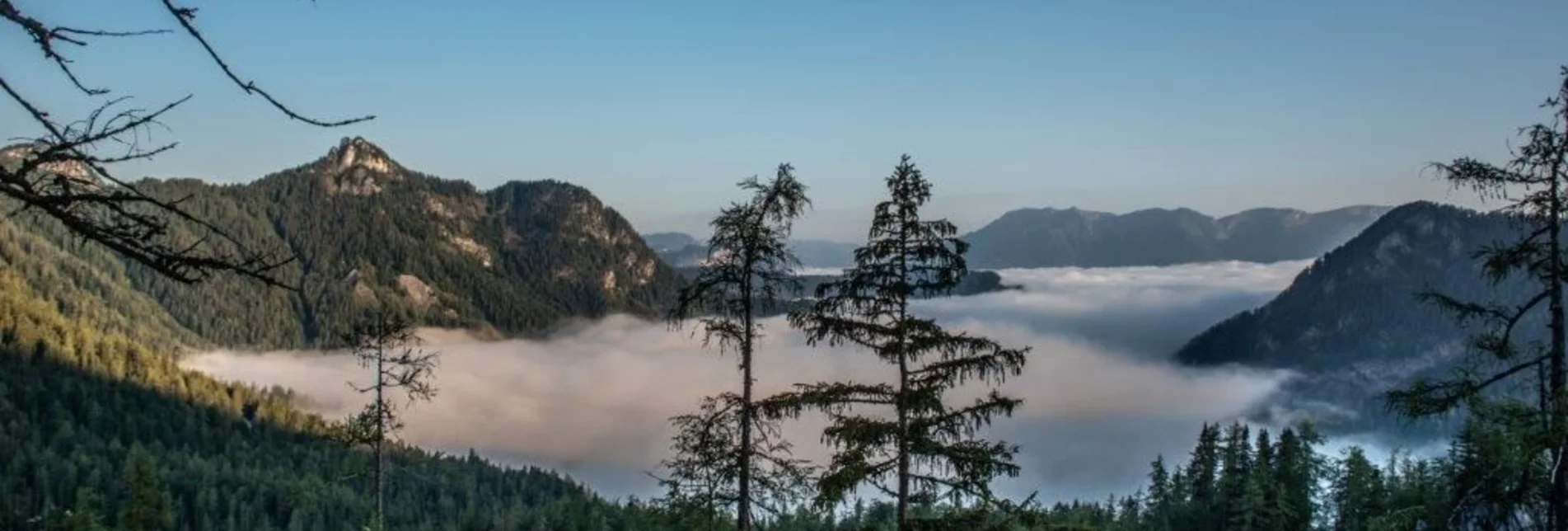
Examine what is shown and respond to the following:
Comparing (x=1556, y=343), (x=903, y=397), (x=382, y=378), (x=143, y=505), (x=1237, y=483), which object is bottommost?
(x=143, y=505)

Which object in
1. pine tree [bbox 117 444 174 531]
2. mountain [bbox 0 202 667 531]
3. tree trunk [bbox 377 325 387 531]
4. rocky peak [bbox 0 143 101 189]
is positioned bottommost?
mountain [bbox 0 202 667 531]

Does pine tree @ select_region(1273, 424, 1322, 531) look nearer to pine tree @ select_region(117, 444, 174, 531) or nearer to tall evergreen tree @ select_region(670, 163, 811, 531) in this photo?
tall evergreen tree @ select_region(670, 163, 811, 531)

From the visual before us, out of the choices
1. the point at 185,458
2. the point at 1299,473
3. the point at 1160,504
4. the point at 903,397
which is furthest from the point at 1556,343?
the point at 185,458

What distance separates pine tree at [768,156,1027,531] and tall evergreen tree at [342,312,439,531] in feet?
42.3

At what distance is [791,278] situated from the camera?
51.0 feet

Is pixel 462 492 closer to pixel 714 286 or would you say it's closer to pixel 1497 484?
pixel 714 286

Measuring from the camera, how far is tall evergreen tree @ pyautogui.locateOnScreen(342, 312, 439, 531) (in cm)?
2338

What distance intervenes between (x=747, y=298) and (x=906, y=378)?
307 centimetres

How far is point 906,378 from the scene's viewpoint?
13984 mm

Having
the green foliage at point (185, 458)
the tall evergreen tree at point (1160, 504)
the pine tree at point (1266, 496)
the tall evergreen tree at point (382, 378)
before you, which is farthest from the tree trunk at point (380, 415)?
the tall evergreen tree at point (1160, 504)

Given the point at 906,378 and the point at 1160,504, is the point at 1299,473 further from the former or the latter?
the point at 906,378

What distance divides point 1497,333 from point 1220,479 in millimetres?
58323

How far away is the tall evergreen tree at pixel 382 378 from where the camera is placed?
23375 millimetres

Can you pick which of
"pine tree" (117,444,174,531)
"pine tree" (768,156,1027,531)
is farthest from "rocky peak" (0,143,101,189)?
"pine tree" (117,444,174,531)
